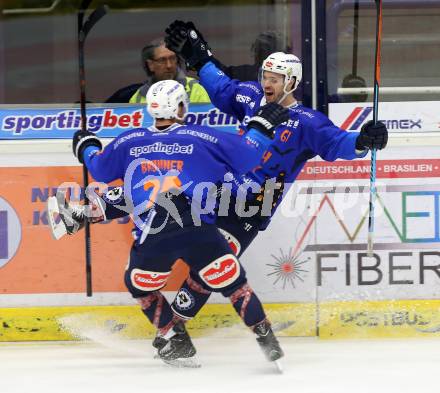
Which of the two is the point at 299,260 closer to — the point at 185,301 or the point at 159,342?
the point at 185,301

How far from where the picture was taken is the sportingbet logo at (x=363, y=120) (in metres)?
5.68

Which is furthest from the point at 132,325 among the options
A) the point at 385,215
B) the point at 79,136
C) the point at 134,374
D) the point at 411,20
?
the point at 411,20

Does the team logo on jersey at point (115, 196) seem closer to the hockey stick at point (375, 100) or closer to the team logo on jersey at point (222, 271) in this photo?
the team logo on jersey at point (222, 271)

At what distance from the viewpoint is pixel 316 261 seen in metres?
5.75

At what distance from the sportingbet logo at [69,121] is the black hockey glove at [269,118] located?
2.96 feet

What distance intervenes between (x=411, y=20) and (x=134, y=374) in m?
2.23

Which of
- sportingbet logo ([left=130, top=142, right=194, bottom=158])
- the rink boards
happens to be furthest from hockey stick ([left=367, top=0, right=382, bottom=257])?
sportingbet logo ([left=130, top=142, right=194, bottom=158])

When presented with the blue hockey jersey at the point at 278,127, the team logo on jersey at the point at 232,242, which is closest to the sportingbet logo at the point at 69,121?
the blue hockey jersey at the point at 278,127

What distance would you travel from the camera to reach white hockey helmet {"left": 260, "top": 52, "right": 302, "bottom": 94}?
5.36 m

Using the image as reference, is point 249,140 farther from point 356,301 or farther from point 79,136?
point 356,301

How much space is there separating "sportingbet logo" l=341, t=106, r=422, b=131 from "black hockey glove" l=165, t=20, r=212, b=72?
793 millimetres

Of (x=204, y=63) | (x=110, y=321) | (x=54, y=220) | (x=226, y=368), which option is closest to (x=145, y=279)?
(x=226, y=368)

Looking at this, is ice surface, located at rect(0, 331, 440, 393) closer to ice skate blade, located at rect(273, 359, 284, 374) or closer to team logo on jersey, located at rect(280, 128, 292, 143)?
ice skate blade, located at rect(273, 359, 284, 374)

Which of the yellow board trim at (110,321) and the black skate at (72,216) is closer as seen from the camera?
the black skate at (72,216)
